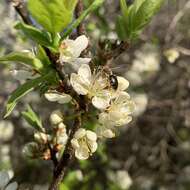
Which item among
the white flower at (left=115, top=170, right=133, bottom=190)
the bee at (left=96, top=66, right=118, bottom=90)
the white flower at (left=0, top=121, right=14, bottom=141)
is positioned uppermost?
the bee at (left=96, top=66, right=118, bottom=90)

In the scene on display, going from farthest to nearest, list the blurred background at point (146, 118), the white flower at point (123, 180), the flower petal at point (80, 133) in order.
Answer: the blurred background at point (146, 118) < the white flower at point (123, 180) < the flower petal at point (80, 133)

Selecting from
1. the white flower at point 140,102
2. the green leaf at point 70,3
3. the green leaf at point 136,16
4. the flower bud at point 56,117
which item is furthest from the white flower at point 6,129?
the green leaf at point 70,3

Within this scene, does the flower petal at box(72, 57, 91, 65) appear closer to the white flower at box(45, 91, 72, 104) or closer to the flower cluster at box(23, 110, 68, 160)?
the white flower at box(45, 91, 72, 104)

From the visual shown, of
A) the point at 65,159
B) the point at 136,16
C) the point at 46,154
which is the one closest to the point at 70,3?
the point at 136,16

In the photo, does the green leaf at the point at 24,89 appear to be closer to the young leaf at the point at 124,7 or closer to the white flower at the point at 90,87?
the white flower at the point at 90,87

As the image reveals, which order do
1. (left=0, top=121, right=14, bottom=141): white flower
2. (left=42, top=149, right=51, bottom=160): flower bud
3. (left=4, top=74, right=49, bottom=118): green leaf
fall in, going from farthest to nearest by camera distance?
1. (left=0, top=121, right=14, bottom=141): white flower
2. (left=42, top=149, right=51, bottom=160): flower bud
3. (left=4, top=74, right=49, bottom=118): green leaf

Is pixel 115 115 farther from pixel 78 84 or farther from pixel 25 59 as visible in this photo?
pixel 25 59

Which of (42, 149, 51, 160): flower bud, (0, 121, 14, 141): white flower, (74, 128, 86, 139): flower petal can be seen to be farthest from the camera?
(0, 121, 14, 141): white flower

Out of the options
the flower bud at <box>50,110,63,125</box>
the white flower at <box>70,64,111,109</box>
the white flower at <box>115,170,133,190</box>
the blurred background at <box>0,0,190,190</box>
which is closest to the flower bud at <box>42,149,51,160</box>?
the flower bud at <box>50,110,63,125</box>
